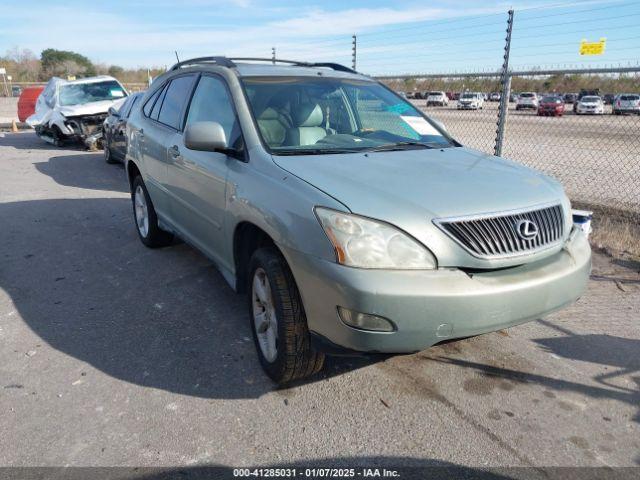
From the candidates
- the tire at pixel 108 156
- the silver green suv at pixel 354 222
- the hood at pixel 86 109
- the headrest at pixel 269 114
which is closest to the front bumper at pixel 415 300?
the silver green suv at pixel 354 222

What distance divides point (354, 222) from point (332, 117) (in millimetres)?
1576

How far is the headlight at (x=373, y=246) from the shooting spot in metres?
2.40

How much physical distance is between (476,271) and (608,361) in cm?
148

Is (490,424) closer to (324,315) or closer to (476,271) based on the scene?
(476,271)

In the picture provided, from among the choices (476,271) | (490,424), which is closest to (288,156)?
(476,271)

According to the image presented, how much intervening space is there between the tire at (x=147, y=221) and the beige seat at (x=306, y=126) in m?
2.25

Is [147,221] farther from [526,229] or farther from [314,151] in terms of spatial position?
[526,229]

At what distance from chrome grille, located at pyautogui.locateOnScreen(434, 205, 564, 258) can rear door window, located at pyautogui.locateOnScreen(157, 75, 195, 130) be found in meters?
2.71

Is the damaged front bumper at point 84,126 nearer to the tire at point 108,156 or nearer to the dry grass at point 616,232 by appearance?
the tire at point 108,156

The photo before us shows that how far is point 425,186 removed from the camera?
9.00ft

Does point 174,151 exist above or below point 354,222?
above

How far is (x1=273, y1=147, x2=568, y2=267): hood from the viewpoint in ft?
8.11

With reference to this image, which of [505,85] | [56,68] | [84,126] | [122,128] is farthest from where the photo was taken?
[56,68]

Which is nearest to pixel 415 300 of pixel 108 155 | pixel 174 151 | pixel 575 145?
pixel 174 151
